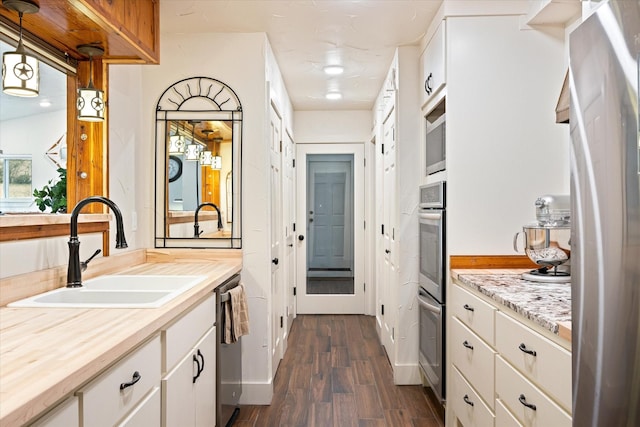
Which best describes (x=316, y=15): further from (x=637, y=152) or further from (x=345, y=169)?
(x=345, y=169)

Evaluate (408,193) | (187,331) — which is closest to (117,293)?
(187,331)

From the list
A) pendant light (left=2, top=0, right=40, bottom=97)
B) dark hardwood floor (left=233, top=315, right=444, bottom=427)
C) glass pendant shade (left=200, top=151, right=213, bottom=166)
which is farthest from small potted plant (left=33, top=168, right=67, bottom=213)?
dark hardwood floor (left=233, top=315, right=444, bottom=427)

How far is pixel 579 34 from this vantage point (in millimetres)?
944

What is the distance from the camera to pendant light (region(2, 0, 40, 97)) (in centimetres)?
157

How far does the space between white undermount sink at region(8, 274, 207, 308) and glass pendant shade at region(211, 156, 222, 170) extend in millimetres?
918

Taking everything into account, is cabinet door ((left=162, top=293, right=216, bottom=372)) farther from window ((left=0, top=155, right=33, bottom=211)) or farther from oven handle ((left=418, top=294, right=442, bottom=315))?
oven handle ((left=418, top=294, right=442, bottom=315))

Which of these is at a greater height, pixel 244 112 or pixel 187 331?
pixel 244 112

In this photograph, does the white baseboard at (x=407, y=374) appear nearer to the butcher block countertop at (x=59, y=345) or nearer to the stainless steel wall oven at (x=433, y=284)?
the stainless steel wall oven at (x=433, y=284)

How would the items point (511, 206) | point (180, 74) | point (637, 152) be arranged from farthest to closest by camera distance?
point (180, 74), point (511, 206), point (637, 152)

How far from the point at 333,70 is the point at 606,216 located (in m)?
3.17

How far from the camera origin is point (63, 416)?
0.93 meters

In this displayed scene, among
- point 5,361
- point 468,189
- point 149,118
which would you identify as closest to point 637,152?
point 5,361

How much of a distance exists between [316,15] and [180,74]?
93 cm

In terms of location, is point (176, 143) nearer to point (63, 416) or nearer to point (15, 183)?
point (15, 183)
